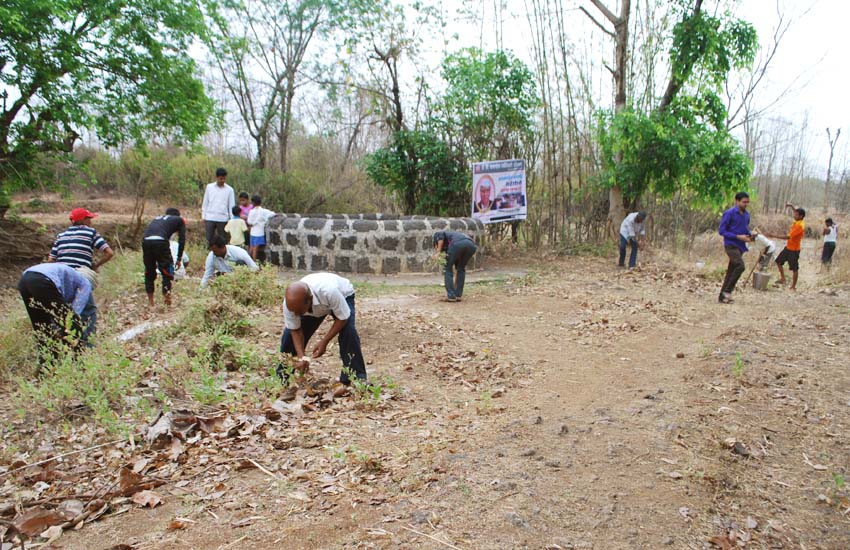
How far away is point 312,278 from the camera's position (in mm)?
4512

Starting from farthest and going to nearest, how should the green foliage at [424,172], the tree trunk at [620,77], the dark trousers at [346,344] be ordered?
1. the green foliage at [424,172]
2. the tree trunk at [620,77]
3. the dark trousers at [346,344]

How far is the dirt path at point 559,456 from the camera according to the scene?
268 centimetres

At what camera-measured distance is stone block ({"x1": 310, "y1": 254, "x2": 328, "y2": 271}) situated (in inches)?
437

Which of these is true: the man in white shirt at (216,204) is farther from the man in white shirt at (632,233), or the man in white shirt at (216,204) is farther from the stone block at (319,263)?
the man in white shirt at (632,233)

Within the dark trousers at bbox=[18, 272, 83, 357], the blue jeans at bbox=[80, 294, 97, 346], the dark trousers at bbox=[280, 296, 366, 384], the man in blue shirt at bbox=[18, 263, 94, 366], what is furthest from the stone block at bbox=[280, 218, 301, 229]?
the dark trousers at bbox=[280, 296, 366, 384]

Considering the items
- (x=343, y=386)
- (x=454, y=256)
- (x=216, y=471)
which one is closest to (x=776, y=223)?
(x=454, y=256)

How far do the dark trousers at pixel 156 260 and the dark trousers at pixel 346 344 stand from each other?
3.43 meters

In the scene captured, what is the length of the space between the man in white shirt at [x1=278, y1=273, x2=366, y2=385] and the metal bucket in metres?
7.81

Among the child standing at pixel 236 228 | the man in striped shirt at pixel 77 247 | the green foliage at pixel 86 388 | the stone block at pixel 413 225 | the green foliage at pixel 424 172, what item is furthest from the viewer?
the green foliage at pixel 424 172

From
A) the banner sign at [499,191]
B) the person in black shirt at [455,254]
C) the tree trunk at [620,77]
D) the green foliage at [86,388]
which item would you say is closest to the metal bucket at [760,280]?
the tree trunk at [620,77]

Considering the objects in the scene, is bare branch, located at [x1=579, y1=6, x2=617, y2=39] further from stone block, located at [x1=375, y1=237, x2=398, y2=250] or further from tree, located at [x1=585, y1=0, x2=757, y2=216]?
stone block, located at [x1=375, y1=237, x2=398, y2=250]

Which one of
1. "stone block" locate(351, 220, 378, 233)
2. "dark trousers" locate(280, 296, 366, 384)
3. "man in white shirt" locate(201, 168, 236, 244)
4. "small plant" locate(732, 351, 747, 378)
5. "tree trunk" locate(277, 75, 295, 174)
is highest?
"tree trunk" locate(277, 75, 295, 174)

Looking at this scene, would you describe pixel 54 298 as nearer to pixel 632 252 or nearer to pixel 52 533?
pixel 52 533

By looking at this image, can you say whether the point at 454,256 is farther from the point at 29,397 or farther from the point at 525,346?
the point at 29,397
